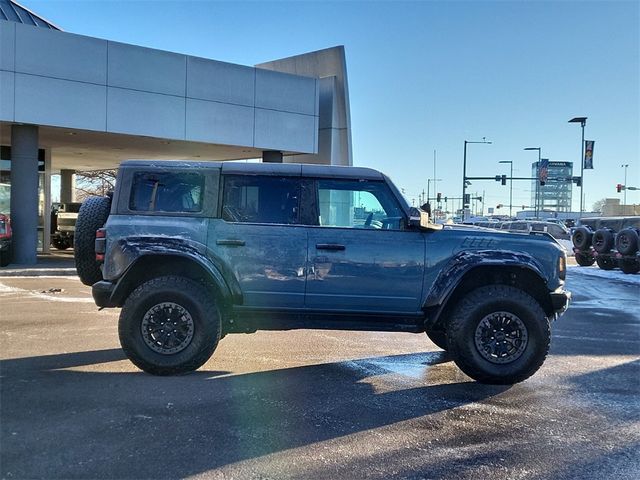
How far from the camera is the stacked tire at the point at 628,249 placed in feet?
55.9

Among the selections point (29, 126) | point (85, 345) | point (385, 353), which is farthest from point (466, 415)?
→ point (29, 126)

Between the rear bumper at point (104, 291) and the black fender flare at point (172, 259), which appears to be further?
the rear bumper at point (104, 291)

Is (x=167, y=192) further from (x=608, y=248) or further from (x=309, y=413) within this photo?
(x=608, y=248)

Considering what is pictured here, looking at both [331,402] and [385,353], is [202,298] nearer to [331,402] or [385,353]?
[331,402]

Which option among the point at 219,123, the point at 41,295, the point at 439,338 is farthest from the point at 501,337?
the point at 219,123

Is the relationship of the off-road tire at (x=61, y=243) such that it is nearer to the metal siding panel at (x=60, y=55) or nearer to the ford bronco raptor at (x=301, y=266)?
the metal siding panel at (x=60, y=55)

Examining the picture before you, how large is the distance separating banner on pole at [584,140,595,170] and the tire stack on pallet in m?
20.2

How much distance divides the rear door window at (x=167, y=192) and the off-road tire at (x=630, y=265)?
16137mm

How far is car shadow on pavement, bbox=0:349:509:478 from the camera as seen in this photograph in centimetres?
366

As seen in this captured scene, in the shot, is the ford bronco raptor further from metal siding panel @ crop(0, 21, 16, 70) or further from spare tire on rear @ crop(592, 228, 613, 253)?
spare tire on rear @ crop(592, 228, 613, 253)

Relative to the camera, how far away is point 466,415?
460 cm

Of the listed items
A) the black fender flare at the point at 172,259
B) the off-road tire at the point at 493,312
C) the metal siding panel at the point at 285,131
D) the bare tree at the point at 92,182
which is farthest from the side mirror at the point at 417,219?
the bare tree at the point at 92,182

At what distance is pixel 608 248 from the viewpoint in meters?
18.7

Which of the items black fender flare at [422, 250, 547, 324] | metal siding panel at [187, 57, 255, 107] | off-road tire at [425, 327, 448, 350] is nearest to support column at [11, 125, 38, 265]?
metal siding panel at [187, 57, 255, 107]
